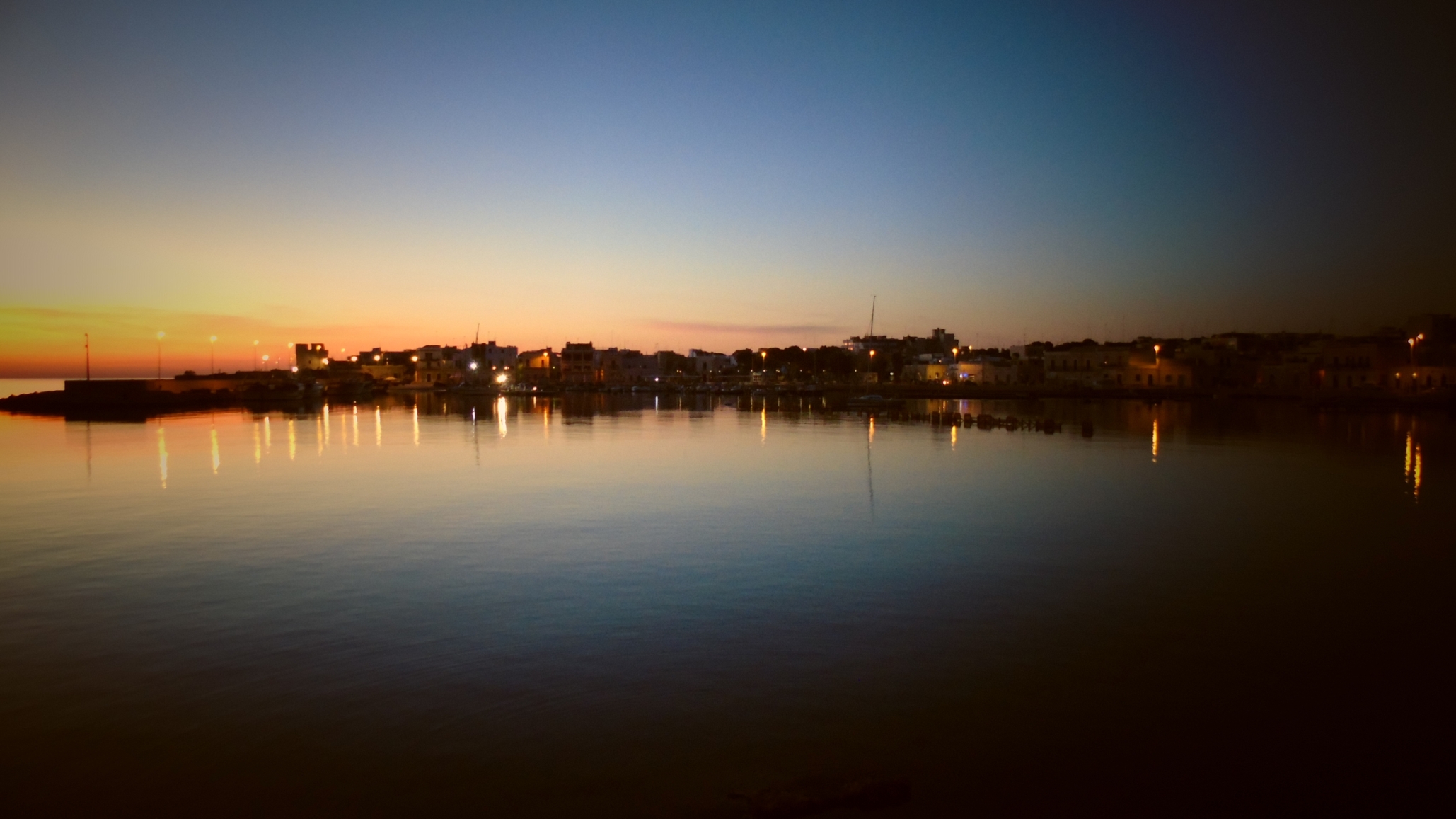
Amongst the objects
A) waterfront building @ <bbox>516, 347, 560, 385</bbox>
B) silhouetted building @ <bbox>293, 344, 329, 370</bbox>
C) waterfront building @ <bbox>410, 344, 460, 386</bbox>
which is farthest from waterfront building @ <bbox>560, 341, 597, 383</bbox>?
silhouetted building @ <bbox>293, 344, 329, 370</bbox>

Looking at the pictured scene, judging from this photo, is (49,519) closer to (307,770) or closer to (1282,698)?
(307,770)

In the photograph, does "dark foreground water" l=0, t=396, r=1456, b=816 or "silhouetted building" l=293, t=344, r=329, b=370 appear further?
"silhouetted building" l=293, t=344, r=329, b=370

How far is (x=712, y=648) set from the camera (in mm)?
8328

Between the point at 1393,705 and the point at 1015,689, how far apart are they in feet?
10.2

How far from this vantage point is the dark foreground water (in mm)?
5840

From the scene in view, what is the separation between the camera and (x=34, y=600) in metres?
9.88

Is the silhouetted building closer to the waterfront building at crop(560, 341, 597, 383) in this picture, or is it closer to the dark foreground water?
the waterfront building at crop(560, 341, 597, 383)

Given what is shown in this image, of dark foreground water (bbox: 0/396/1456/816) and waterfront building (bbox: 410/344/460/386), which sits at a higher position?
waterfront building (bbox: 410/344/460/386)

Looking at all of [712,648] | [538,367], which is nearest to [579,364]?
[538,367]

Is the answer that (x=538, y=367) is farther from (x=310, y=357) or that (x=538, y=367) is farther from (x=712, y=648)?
(x=712, y=648)

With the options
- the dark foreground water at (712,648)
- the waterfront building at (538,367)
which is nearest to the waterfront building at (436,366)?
the waterfront building at (538,367)

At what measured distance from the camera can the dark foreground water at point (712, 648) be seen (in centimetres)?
584

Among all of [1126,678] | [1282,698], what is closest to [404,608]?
[1126,678]

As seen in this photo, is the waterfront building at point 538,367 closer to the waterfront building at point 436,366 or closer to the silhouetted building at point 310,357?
the waterfront building at point 436,366
